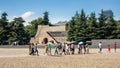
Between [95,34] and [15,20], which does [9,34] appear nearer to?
[15,20]

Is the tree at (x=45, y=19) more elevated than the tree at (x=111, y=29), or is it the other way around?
the tree at (x=45, y=19)

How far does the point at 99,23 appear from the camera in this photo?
2844 inches

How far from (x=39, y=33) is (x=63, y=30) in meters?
8.13

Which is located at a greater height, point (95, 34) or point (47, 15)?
point (47, 15)

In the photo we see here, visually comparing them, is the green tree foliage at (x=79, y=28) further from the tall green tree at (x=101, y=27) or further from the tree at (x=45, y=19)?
the tree at (x=45, y=19)

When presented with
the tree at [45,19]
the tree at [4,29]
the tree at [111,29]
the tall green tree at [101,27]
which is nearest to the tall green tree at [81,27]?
the tall green tree at [101,27]

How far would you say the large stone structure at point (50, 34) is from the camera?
91.9 meters

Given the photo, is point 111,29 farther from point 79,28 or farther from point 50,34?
point 50,34

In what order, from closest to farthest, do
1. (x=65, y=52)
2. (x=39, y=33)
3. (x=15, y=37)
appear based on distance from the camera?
1. (x=65, y=52)
2. (x=15, y=37)
3. (x=39, y=33)

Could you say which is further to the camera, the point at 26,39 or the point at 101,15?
the point at 26,39

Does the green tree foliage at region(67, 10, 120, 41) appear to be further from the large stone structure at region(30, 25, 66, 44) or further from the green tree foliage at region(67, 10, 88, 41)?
the large stone structure at region(30, 25, 66, 44)

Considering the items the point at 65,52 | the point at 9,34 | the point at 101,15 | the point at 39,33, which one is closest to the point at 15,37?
the point at 9,34

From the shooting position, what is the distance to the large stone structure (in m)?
91.9

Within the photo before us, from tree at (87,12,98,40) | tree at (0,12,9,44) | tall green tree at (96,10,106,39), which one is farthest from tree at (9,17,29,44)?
tall green tree at (96,10,106,39)
